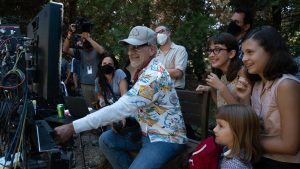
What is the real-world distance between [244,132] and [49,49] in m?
1.32

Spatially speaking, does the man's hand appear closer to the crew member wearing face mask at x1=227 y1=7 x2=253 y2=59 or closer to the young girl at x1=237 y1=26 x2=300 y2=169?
the young girl at x1=237 y1=26 x2=300 y2=169

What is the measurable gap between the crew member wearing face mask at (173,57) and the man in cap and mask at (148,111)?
181 centimetres

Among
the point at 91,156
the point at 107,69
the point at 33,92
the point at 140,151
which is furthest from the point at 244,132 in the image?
the point at 91,156

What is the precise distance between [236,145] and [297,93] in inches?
17.9

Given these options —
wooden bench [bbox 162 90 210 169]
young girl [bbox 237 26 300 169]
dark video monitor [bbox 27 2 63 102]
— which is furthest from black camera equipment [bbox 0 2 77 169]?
young girl [bbox 237 26 300 169]

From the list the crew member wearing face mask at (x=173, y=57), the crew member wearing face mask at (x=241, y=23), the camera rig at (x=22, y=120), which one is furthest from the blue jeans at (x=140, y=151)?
the crew member wearing face mask at (x=241, y=23)

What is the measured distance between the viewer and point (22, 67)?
9.16ft

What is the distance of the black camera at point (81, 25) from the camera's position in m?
4.37

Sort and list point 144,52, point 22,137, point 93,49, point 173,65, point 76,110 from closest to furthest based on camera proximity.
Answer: point 22,137, point 144,52, point 76,110, point 173,65, point 93,49

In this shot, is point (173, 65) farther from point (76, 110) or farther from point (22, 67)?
point (22, 67)

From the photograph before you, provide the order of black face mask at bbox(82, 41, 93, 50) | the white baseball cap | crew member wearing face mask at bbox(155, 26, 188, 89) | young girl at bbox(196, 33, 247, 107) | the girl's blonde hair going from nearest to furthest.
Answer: the girl's blonde hair → the white baseball cap → young girl at bbox(196, 33, 247, 107) → crew member wearing face mask at bbox(155, 26, 188, 89) → black face mask at bbox(82, 41, 93, 50)

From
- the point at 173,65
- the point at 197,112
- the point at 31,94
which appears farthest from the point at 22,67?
the point at 173,65

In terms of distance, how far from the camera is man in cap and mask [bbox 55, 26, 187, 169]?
2451 mm

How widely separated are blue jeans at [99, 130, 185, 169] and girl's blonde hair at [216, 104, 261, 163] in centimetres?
59
